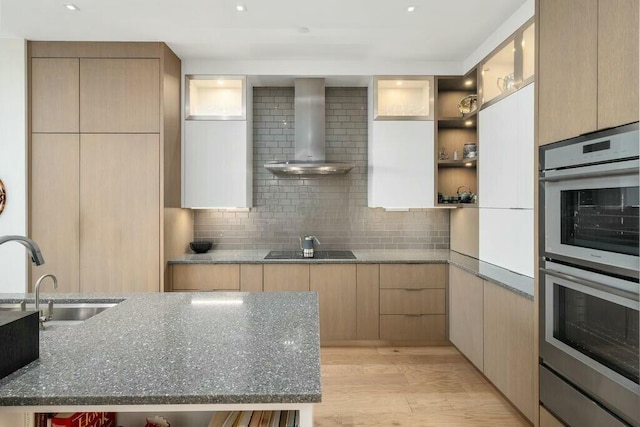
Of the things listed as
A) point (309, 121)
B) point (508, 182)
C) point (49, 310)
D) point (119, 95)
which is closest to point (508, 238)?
point (508, 182)

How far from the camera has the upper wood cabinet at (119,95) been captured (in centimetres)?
335

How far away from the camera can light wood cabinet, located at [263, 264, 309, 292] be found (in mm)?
3572

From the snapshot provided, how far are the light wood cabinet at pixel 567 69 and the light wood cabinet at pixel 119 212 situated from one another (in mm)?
2931

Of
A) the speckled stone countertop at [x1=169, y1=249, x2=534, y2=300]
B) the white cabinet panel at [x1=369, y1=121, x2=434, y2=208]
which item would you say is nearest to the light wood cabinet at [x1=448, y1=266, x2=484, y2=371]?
the speckled stone countertop at [x1=169, y1=249, x2=534, y2=300]

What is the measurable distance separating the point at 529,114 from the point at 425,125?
4.28ft

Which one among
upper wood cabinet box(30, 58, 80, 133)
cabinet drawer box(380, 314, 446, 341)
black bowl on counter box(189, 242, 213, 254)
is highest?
upper wood cabinet box(30, 58, 80, 133)

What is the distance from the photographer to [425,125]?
3.82 m

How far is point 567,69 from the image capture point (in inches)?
67.8

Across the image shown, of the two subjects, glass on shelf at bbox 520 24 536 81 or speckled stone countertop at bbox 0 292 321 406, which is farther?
glass on shelf at bbox 520 24 536 81

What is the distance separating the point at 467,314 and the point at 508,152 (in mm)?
1319

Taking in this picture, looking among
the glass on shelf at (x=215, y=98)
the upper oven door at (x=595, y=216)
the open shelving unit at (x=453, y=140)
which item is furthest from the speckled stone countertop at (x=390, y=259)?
the glass on shelf at (x=215, y=98)

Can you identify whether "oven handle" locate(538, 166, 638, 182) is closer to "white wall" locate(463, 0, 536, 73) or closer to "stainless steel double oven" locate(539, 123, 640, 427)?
"stainless steel double oven" locate(539, 123, 640, 427)

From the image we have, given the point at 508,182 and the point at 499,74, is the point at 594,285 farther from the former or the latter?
the point at 499,74

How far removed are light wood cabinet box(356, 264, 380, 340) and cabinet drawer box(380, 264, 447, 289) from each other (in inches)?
3.0
